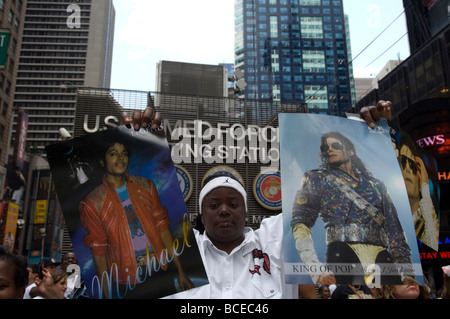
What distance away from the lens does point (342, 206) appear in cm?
271

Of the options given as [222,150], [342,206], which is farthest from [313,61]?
[342,206]

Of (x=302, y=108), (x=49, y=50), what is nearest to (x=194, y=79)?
(x=302, y=108)

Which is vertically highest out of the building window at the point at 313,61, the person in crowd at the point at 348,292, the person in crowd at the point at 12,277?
the building window at the point at 313,61

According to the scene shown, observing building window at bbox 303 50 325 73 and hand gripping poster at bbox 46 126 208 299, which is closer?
hand gripping poster at bbox 46 126 208 299

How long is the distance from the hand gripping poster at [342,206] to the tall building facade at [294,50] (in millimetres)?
96556

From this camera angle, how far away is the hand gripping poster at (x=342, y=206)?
250 centimetres

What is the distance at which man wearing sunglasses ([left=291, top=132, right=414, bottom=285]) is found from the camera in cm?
A: 250

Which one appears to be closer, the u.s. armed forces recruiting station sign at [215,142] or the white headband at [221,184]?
the white headband at [221,184]

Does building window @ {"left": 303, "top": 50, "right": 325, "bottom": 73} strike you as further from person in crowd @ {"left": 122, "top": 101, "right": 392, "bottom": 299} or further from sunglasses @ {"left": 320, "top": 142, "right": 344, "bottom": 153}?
person in crowd @ {"left": 122, "top": 101, "right": 392, "bottom": 299}

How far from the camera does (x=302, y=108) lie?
732 inches

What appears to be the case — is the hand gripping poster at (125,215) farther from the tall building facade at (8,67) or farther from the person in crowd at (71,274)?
the tall building facade at (8,67)

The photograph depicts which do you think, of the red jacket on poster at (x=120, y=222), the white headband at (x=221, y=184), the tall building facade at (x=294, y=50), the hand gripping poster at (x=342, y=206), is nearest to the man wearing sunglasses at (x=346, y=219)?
the hand gripping poster at (x=342, y=206)

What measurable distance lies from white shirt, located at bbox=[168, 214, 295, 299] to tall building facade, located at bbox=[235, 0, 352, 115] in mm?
96971

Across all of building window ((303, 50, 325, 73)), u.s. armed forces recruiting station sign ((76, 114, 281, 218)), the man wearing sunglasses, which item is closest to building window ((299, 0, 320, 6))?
building window ((303, 50, 325, 73))
